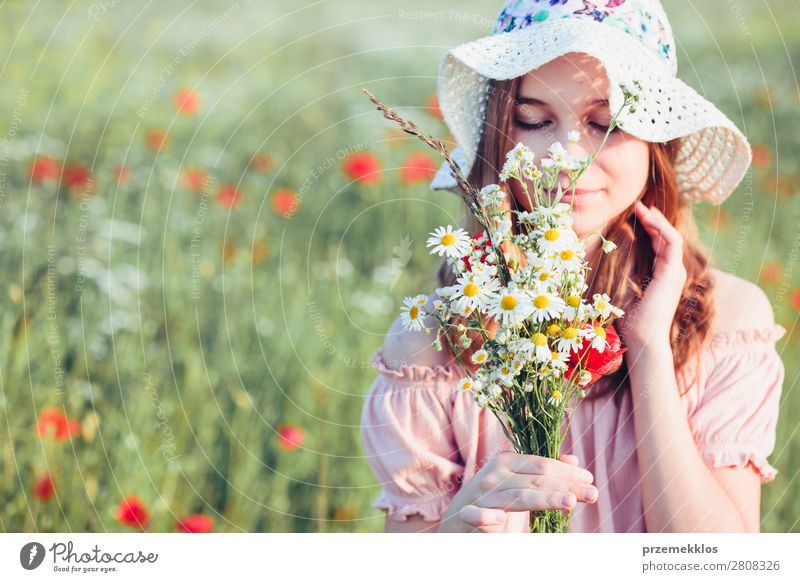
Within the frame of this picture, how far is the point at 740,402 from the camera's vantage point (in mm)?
978

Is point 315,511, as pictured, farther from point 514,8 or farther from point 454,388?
point 514,8

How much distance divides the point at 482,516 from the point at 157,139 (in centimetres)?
113

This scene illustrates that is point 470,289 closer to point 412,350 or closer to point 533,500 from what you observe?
point 533,500

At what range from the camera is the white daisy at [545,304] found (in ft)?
2.26

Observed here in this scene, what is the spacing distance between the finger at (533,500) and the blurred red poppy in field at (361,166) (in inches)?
35.7

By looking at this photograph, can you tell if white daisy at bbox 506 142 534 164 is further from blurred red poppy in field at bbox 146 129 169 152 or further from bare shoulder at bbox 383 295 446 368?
blurred red poppy in field at bbox 146 129 169 152

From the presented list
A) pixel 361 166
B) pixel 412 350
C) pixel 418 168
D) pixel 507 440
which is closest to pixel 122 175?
pixel 361 166

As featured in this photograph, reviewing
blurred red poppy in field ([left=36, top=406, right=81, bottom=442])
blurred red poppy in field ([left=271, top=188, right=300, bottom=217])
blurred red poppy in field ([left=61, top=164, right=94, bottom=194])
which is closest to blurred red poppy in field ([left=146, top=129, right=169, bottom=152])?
blurred red poppy in field ([left=61, top=164, right=94, bottom=194])

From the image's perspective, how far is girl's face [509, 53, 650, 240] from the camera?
92 cm

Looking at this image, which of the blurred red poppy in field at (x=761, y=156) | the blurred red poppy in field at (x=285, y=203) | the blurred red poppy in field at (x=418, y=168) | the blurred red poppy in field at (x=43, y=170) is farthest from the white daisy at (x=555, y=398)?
the blurred red poppy in field at (x=761, y=156)

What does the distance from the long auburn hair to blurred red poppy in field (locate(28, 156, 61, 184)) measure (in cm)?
89

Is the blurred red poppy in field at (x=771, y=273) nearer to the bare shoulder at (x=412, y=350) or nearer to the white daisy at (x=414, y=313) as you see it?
the bare shoulder at (x=412, y=350)

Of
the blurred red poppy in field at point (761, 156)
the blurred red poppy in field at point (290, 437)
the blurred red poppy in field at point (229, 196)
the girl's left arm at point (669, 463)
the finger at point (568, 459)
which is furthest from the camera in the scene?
the blurred red poppy in field at point (761, 156)
